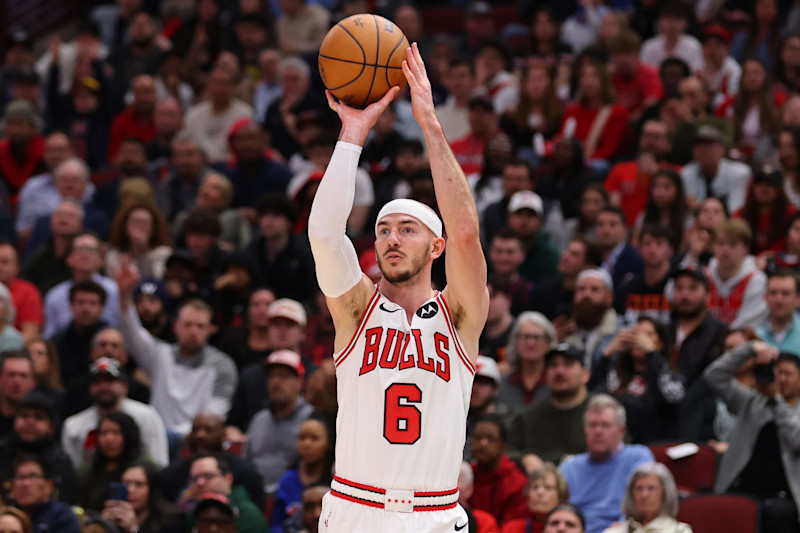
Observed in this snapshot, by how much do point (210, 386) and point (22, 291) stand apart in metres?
2.22

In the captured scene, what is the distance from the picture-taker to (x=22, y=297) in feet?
42.3

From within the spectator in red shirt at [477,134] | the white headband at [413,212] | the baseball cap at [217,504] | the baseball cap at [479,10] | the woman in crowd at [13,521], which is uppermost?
the baseball cap at [479,10]

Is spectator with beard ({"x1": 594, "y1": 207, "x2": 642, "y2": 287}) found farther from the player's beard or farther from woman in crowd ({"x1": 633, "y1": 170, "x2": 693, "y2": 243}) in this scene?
the player's beard

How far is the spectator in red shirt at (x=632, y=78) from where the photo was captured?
15.5 metres

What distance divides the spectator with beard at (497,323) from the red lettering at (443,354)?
5451 millimetres

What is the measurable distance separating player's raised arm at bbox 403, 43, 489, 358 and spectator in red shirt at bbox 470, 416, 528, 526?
3.64m

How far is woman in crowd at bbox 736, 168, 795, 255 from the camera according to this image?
41.7 ft

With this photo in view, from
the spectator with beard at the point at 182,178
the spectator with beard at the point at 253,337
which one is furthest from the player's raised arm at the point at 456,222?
the spectator with beard at the point at 182,178

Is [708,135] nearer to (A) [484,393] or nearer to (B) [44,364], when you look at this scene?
(A) [484,393]

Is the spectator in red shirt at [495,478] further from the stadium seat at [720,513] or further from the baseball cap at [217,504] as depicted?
Result: the baseball cap at [217,504]

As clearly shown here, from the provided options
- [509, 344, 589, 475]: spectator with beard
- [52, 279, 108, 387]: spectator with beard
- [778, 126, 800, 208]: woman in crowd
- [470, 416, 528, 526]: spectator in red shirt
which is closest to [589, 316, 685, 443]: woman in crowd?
[509, 344, 589, 475]: spectator with beard

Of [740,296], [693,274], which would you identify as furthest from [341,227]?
[740,296]

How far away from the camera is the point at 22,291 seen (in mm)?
12938

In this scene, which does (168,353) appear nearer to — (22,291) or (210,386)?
(210,386)
